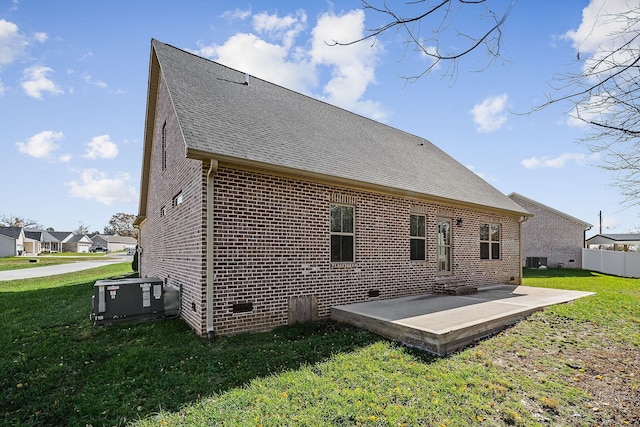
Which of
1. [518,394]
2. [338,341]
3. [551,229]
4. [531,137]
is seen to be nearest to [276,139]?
[338,341]

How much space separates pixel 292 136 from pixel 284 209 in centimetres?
233

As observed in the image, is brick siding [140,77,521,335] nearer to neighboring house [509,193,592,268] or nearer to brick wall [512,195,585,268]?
neighboring house [509,193,592,268]

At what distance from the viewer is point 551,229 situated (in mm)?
25500

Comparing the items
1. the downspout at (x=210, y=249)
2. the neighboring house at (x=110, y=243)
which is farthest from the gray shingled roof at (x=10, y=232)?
the downspout at (x=210, y=249)

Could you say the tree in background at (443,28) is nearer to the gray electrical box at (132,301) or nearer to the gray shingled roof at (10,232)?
the gray electrical box at (132,301)

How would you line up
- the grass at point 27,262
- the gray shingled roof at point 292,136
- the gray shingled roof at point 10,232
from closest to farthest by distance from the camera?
the gray shingled roof at point 292,136
the grass at point 27,262
the gray shingled roof at point 10,232

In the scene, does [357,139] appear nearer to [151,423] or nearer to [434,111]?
[434,111]

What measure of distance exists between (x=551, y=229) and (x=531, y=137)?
2576 cm

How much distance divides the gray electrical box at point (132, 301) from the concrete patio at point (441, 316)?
3.82 meters

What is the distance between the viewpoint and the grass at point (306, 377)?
3.68m

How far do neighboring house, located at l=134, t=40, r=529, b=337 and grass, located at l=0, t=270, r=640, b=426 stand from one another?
37.8 inches

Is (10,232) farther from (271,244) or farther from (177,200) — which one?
(271,244)

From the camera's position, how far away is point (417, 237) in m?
9.88

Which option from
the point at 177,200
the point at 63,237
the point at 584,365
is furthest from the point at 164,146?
the point at 63,237
